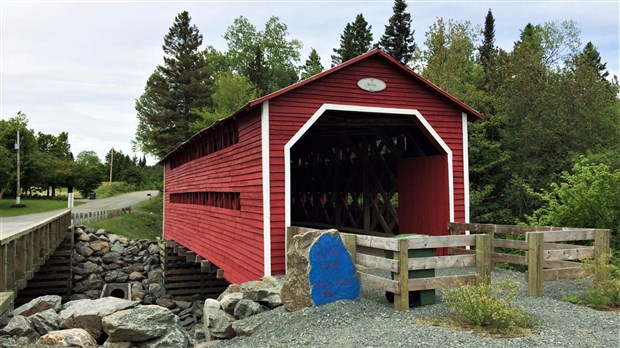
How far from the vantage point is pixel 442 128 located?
1123 cm

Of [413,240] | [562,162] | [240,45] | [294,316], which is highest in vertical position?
[240,45]

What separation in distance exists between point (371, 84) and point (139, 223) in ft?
84.1

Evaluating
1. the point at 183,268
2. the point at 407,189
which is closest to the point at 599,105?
the point at 407,189

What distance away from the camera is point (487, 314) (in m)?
5.58

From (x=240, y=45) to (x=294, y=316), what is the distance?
44294 millimetres

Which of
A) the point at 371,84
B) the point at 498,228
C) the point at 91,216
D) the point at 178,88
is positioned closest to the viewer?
the point at 498,228

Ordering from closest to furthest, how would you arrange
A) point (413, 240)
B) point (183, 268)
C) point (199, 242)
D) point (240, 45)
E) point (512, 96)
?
point (413, 240) < point (199, 242) < point (183, 268) < point (512, 96) < point (240, 45)

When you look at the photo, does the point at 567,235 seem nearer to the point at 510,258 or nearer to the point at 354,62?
the point at 510,258

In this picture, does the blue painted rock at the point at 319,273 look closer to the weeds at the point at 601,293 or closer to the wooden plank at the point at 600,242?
the weeds at the point at 601,293

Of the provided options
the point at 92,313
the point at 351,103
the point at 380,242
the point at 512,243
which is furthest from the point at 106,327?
the point at 512,243

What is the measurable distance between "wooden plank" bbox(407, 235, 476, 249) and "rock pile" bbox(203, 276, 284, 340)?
2.26 metres

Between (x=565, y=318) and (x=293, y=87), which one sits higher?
(x=293, y=87)

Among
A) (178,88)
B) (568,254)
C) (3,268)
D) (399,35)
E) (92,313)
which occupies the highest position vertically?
(399,35)

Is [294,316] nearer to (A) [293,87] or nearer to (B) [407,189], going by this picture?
(A) [293,87]
